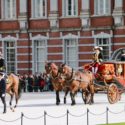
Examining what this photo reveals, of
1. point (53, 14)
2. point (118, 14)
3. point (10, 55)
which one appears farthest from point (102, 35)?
point (10, 55)

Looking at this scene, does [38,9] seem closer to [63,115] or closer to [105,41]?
[105,41]

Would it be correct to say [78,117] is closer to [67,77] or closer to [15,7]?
[67,77]

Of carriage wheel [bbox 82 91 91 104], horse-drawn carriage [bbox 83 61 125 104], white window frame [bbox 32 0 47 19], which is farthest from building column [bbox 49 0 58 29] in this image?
carriage wheel [bbox 82 91 91 104]

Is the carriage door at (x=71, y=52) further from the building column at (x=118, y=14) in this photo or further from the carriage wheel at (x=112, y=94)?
the carriage wheel at (x=112, y=94)

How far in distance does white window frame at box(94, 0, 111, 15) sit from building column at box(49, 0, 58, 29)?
286 centimetres

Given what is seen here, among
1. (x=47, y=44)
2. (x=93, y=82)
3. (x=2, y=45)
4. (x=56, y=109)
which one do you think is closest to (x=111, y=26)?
(x=47, y=44)

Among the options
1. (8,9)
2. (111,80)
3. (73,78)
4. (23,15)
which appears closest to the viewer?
(73,78)

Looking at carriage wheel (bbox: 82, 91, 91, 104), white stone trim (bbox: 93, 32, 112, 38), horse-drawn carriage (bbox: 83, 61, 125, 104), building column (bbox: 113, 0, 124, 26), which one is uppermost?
building column (bbox: 113, 0, 124, 26)

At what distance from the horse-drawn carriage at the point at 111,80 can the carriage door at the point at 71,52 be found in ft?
54.5

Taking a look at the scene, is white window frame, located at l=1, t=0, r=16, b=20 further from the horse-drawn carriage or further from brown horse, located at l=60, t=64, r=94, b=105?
brown horse, located at l=60, t=64, r=94, b=105

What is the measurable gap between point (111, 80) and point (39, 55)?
1897 cm

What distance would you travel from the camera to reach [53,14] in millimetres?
49062

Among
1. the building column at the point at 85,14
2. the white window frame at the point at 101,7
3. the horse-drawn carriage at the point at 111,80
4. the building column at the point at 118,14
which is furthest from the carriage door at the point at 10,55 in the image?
the horse-drawn carriage at the point at 111,80

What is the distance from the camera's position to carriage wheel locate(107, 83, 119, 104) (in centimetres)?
3064
